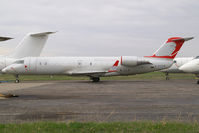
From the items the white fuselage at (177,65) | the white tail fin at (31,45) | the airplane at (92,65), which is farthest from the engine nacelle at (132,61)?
the white tail fin at (31,45)

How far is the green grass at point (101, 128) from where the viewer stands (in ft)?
18.2

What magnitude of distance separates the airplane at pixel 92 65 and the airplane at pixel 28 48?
1.54m

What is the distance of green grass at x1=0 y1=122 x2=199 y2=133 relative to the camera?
554cm

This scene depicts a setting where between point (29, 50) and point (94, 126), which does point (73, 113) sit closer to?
point (94, 126)

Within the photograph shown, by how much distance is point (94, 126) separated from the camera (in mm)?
5844

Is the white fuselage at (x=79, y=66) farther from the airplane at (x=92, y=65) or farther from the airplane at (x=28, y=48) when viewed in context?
the airplane at (x=28, y=48)

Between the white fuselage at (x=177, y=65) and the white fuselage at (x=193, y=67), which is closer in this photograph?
the white fuselage at (x=193, y=67)

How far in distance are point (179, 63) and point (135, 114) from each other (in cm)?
2734

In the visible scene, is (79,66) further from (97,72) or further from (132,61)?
(132,61)

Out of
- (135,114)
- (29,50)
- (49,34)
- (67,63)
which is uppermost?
(49,34)

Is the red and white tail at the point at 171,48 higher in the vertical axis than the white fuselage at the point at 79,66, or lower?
higher

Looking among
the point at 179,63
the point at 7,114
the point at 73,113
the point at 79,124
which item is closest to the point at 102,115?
the point at 73,113

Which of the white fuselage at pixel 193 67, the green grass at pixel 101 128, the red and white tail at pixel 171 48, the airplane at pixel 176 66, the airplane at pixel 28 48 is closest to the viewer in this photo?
the green grass at pixel 101 128

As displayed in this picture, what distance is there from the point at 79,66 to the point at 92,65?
1587 millimetres
